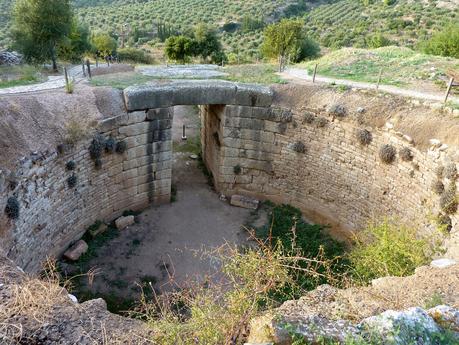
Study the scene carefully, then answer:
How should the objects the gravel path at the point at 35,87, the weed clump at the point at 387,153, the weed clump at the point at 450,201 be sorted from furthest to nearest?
the gravel path at the point at 35,87 → the weed clump at the point at 387,153 → the weed clump at the point at 450,201

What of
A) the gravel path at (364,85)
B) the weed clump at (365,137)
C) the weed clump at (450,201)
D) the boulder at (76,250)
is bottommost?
the boulder at (76,250)

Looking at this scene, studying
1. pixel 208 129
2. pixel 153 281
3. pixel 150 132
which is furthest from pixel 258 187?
pixel 153 281

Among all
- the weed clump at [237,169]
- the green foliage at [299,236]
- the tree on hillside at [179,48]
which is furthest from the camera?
the tree on hillside at [179,48]

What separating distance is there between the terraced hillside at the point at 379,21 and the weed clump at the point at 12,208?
27.4 metres

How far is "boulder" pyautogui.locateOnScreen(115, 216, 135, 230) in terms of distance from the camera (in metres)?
11.0

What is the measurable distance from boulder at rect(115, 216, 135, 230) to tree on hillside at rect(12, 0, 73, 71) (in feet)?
28.1

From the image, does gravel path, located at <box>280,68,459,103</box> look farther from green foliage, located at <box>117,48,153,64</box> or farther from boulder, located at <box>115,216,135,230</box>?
green foliage, located at <box>117,48,153,64</box>

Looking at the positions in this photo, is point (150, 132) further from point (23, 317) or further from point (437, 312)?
point (437, 312)

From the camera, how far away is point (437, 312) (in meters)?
4.09

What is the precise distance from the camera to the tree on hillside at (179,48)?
79.0 ft

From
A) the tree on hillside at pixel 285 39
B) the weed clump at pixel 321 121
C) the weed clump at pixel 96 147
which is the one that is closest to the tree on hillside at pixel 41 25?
the weed clump at pixel 96 147

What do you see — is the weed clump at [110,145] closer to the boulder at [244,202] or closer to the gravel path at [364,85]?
the boulder at [244,202]

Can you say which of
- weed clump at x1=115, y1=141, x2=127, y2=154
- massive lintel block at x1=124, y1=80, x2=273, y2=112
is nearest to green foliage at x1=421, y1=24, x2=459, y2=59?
massive lintel block at x1=124, y1=80, x2=273, y2=112

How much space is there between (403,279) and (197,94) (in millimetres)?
7428
